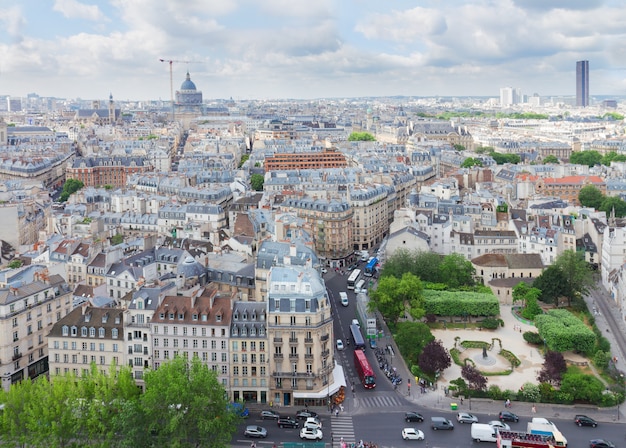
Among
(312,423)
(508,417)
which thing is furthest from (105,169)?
(508,417)

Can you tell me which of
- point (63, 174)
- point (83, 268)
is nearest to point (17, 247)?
point (83, 268)

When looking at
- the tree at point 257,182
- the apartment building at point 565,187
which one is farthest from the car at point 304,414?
the tree at point 257,182

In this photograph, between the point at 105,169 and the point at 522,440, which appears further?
the point at 105,169

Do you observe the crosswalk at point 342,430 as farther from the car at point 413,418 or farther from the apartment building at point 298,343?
the car at point 413,418

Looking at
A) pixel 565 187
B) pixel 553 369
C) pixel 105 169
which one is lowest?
pixel 553 369

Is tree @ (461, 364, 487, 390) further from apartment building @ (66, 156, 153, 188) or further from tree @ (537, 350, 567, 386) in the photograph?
apartment building @ (66, 156, 153, 188)

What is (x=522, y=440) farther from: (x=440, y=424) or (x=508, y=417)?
(x=440, y=424)
